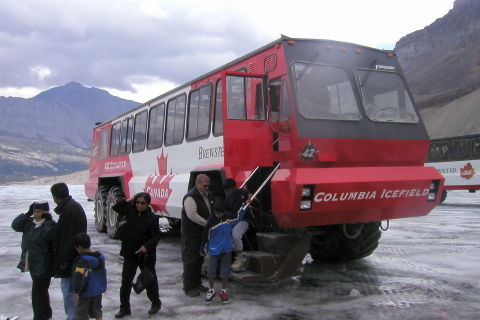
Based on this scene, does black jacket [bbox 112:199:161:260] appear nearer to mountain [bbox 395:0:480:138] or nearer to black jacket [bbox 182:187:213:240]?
black jacket [bbox 182:187:213:240]

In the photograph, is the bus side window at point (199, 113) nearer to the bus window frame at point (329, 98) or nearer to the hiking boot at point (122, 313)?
the bus window frame at point (329, 98)

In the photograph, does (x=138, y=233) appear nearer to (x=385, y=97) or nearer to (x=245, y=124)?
(x=245, y=124)

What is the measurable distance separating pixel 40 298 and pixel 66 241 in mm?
799

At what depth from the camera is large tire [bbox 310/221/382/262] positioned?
302 inches

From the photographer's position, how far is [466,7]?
161 meters

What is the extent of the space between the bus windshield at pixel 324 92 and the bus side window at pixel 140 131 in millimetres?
5107

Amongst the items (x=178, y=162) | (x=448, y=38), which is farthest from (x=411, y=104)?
(x=448, y=38)

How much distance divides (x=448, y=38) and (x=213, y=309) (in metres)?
171

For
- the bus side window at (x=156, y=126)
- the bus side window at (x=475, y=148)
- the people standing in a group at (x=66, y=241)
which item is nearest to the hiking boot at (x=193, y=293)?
the people standing in a group at (x=66, y=241)

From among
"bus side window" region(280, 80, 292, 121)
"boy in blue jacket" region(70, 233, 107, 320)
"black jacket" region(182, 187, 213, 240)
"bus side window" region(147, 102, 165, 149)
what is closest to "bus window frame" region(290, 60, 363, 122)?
"bus side window" region(280, 80, 292, 121)

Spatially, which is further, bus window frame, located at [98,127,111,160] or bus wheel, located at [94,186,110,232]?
bus window frame, located at [98,127,111,160]

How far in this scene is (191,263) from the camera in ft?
20.8

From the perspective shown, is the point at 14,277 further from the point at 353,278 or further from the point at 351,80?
the point at 351,80

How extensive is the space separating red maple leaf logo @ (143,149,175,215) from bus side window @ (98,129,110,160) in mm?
4117
